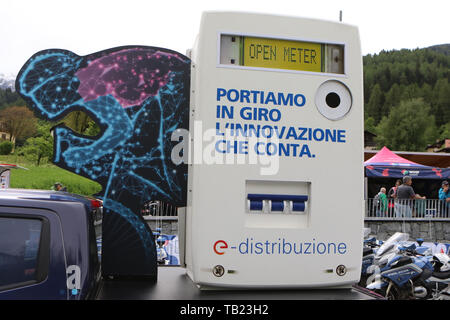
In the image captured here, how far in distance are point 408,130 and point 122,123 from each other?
79.0 metres

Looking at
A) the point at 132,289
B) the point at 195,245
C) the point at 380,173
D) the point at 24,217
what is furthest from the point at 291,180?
the point at 380,173

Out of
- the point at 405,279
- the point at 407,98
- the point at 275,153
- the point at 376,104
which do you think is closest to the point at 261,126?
the point at 275,153

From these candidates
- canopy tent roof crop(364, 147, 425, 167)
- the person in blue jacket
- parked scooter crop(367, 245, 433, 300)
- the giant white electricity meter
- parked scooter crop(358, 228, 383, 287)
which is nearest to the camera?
the giant white electricity meter

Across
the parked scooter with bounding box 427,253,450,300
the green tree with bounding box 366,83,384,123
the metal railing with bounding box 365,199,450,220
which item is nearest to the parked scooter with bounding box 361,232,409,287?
the parked scooter with bounding box 427,253,450,300

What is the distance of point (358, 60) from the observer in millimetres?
2838

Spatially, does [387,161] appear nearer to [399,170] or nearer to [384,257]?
[399,170]

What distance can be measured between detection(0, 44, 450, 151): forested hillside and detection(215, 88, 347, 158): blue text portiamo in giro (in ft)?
245

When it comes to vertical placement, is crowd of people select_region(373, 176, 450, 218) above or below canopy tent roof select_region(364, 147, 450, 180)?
below

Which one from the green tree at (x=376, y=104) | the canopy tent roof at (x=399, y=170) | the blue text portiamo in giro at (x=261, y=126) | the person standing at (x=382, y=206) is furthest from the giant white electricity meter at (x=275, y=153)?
the green tree at (x=376, y=104)

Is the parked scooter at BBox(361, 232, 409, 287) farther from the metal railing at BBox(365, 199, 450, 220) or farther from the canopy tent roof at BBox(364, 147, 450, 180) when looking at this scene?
the canopy tent roof at BBox(364, 147, 450, 180)

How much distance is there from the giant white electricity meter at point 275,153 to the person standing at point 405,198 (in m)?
11.4

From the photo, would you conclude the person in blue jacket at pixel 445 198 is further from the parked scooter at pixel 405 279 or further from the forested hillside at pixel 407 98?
the forested hillside at pixel 407 98

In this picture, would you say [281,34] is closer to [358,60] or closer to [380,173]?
[358,60]

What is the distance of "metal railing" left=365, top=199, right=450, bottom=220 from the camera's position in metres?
15.0
